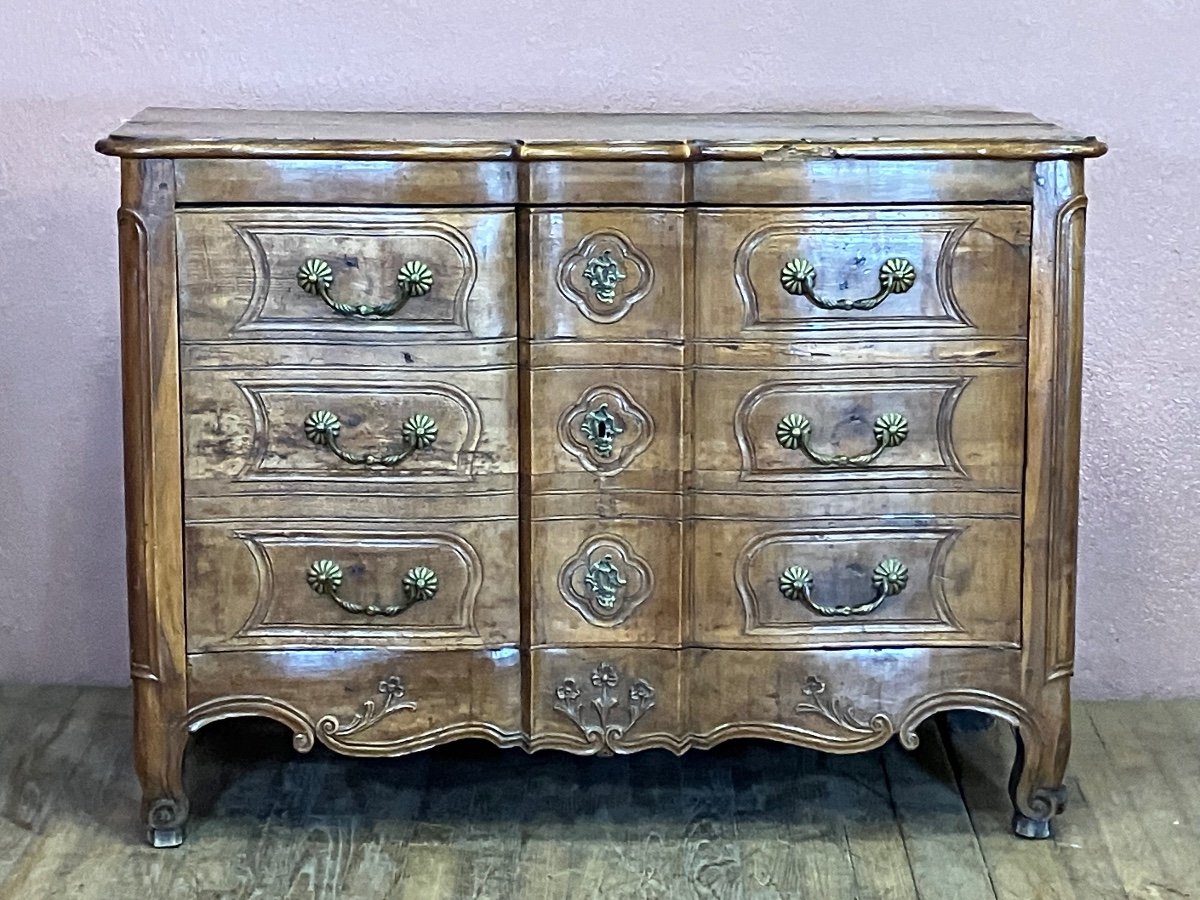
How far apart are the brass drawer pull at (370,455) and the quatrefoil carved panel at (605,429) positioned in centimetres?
15

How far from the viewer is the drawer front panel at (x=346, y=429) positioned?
1.97 meters

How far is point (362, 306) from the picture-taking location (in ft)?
6.42

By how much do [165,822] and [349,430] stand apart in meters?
0.55

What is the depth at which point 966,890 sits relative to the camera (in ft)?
6.63

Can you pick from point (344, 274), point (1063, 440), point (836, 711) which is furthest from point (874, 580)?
point (344, 274)

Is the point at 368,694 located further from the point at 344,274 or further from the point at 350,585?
the point at 344,274

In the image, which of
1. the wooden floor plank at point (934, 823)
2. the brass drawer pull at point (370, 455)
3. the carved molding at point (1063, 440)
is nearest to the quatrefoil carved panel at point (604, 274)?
the brass drawer pull at point (370, 455)

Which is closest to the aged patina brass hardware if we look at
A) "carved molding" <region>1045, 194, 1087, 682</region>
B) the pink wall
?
"carved molding" <region>1045, 194, 1087, 682</region>

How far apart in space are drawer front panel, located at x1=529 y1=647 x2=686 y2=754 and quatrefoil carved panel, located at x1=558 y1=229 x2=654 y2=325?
0.41 metres

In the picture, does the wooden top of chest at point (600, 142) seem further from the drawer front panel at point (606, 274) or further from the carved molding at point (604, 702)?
the carved molding at point (604, 702)

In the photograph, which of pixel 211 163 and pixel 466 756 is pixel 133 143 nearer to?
pixel 211 163

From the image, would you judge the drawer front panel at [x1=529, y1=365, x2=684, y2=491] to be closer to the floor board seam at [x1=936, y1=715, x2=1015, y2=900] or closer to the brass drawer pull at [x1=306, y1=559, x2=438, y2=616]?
the brass drawer pull at [x1=306, y1=559, x2=438, y2=616]

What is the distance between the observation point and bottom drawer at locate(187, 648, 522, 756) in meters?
2.05

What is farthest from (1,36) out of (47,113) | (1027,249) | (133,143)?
(1027,249)
